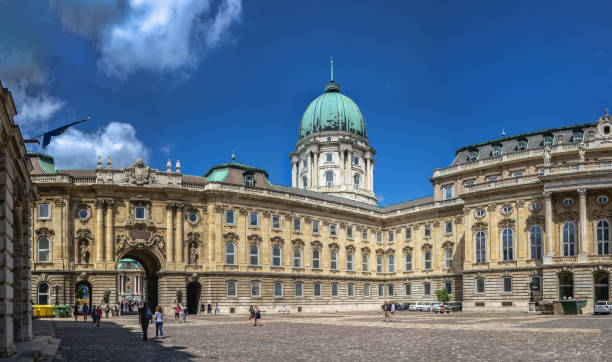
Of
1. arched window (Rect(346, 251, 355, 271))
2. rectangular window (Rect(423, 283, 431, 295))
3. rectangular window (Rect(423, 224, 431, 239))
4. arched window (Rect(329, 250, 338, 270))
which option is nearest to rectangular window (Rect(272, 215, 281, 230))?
arched window (Rect(329, 250, 338, 270))

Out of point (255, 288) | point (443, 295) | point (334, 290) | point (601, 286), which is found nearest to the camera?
point (601, 286)

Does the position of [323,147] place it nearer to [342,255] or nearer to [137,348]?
[342,255]

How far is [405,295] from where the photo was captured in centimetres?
8825

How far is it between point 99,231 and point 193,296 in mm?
13484

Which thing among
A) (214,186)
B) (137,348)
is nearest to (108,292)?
(214,186)

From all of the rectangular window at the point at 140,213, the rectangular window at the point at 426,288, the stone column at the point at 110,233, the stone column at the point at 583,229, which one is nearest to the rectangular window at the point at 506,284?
the stone column at the point at 583,229

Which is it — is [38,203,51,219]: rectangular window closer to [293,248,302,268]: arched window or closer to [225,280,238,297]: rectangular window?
[225,280,238,297]: rectangular window

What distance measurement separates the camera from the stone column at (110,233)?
6631 centimetres

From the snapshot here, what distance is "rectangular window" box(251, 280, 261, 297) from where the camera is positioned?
73.1 m

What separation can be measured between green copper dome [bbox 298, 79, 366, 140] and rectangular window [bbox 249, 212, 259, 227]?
42.0 m

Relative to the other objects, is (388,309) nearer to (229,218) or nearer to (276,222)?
(229,218)

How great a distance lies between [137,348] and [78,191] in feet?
139

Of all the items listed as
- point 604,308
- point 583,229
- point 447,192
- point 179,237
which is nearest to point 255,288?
point 179,237

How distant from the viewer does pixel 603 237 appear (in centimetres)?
6425
